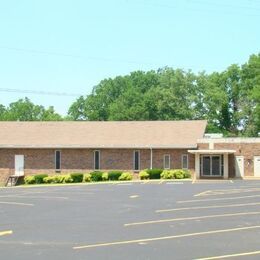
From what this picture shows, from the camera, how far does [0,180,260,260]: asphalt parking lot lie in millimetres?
13914

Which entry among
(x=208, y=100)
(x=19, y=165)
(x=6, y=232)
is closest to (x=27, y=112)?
(x=208, y=100)

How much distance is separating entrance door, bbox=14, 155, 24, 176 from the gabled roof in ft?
3.54

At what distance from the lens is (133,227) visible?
712 inches

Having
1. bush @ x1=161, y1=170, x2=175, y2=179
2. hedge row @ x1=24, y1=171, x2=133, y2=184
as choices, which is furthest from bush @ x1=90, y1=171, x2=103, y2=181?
bush @ x1=161, y1=170, x2=175, y2=179

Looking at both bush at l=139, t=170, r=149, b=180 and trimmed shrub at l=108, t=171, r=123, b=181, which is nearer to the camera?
bush at l=139, t=170, r=149, b=180

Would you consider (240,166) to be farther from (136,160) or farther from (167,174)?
(136,160)

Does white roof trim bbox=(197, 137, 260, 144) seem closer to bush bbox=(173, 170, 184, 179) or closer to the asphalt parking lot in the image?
bush bbox=(173, 170, 184, 179)

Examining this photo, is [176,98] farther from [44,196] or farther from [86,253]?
[86,253]

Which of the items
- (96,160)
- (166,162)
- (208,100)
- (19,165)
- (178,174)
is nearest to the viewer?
(178,174)

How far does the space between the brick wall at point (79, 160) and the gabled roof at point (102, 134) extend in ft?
1.96

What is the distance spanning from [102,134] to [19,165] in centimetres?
779

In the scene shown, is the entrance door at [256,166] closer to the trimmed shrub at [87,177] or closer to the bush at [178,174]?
the bush at [178,174]

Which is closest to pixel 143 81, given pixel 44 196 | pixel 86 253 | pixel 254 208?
pixel 44 196

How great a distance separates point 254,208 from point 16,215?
376 inches
